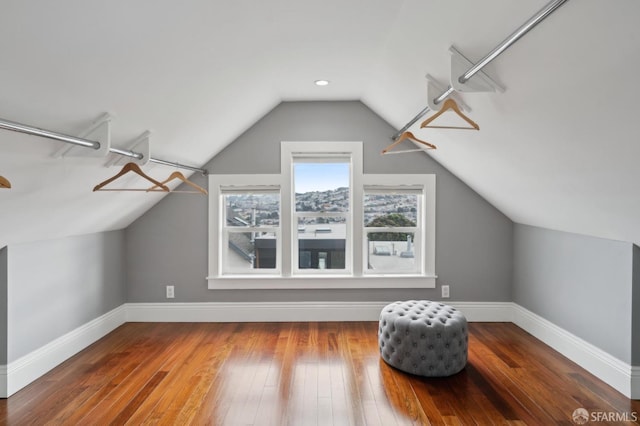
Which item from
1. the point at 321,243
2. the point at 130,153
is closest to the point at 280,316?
the point at 321,243

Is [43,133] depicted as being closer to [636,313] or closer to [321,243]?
Result: [321,243]

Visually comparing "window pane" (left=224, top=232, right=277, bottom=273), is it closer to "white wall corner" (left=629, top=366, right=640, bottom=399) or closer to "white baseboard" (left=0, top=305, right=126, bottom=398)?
"white baseboard" (left=0, top=305, right=126, bottom=398)

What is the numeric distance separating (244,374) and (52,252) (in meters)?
1.92

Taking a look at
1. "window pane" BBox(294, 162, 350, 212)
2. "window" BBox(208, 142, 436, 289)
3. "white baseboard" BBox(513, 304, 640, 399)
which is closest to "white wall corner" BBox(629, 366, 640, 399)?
"white baseboard" BBox(513, 304, 640, 399)

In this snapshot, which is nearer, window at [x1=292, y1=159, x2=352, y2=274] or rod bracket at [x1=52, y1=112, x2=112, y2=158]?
rod bracket at [x1=52, y1=112, x2=112, y2=158]

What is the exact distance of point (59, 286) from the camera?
329 cm

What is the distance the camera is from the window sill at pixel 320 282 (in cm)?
440

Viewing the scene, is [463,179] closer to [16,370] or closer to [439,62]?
[439,62]

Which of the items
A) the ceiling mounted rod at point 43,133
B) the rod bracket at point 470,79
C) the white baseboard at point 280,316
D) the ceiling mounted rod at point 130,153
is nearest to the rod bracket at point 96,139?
the ceiling mounted rod at point 43,133

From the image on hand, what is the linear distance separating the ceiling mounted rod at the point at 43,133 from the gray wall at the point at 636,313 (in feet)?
11.9

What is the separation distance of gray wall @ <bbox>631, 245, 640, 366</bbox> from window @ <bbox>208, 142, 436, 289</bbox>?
1941mm

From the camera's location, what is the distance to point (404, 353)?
305cm

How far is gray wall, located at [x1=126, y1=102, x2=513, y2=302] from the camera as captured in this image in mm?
4418

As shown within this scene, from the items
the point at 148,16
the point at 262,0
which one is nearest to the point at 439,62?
the point at 262,0
